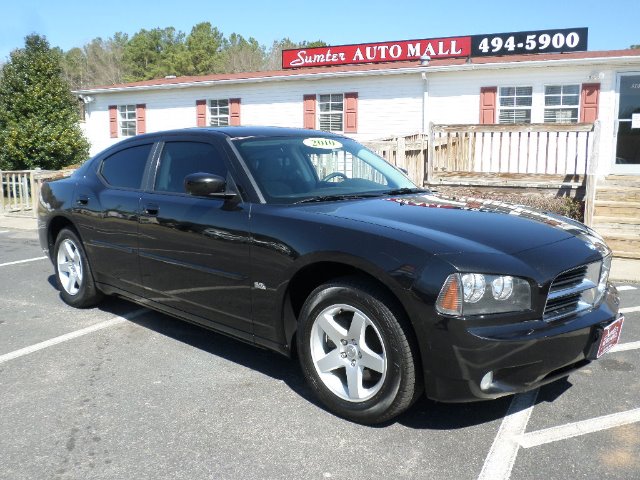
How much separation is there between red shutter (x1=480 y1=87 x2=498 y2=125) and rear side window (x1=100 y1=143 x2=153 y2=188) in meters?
12.5

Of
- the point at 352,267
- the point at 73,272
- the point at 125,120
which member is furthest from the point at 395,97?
the point at 352,267

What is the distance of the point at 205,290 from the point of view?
3.98 m

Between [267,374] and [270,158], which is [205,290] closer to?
[267,374]

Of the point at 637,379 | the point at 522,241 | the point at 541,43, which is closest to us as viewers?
the point at 522,241

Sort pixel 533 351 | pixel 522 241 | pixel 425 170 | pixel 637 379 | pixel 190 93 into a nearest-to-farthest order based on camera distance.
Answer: pixel 533 351
pixel 522 241
pixel 637 379
pixel 425 170
pixel 190 93

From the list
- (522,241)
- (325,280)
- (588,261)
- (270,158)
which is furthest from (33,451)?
(588,261)

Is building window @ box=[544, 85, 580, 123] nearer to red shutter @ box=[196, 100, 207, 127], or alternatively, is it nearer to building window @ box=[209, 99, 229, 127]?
building window @ box=[209, 99, 229, 127]

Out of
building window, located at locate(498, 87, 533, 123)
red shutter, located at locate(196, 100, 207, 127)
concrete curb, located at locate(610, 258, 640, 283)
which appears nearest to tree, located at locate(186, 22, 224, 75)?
red shutter, located at locate(196, 100, 207, 127)

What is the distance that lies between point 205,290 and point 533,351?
2.08 meters

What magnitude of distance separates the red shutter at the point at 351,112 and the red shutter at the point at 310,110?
103 cm

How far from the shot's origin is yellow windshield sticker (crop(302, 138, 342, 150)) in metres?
4.41

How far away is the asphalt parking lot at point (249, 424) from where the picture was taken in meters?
2.85

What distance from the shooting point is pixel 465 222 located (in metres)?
3.35

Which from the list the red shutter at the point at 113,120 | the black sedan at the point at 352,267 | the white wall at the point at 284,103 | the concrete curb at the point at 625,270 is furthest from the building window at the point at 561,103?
the red shutter at the point at 113,120
